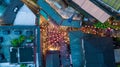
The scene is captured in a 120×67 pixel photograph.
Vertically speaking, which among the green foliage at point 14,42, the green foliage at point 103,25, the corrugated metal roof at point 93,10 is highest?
the corrugated metal roof at point 93,10

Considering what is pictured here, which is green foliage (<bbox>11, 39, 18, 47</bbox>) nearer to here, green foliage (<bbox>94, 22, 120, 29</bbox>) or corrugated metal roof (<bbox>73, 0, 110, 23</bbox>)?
corrugated metal roof (<bbox>73, 0, 110, 23</bbox>)

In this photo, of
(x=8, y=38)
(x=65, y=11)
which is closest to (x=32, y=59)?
(x=8, y=38)

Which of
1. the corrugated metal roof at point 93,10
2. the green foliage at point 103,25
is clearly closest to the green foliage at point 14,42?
the corrugated metal roof at point 93,10

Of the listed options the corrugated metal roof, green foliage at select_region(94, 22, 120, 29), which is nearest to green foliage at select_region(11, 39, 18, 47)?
the corrugated metal roof

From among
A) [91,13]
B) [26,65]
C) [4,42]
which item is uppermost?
[91,13]

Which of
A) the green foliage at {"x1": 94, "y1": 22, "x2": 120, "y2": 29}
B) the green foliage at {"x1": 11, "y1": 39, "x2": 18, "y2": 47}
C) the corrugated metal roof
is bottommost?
the green foliage at {"x1": 11, "y1": 39, "x2": 18, "y2": 47}

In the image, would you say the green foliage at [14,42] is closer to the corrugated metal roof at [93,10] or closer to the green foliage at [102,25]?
the corrugated metal roof at [93,10]

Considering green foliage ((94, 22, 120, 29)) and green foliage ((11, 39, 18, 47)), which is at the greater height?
green foliage ((94, 22, 120, 29))

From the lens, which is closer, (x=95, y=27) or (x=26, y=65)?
(x=26, y=65)

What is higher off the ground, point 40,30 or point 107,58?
point 40,30

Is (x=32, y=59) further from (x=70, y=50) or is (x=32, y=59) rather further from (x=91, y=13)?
(x=91, y=13)
